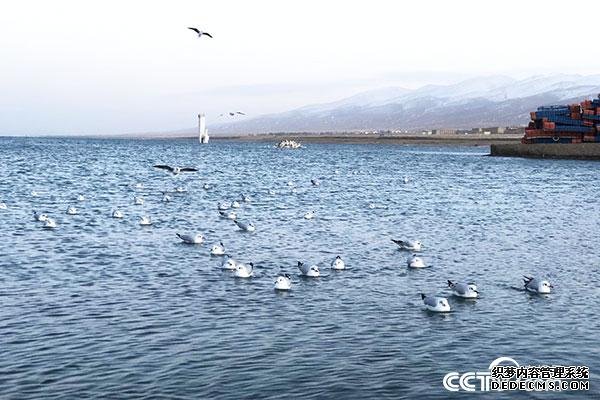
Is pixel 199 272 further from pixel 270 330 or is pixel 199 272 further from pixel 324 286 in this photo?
pixel 270 330

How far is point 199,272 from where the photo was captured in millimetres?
27656

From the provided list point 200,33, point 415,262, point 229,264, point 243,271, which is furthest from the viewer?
point 200,33

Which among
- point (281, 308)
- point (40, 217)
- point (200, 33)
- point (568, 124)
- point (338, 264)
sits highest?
point (200, 33)

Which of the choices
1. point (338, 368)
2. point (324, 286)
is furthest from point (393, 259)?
point (338, 368)

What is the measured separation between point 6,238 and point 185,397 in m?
23.2

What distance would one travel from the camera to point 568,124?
138m

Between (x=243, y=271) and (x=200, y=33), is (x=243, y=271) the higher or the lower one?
the lower one

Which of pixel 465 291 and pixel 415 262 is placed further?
pixel 415 262

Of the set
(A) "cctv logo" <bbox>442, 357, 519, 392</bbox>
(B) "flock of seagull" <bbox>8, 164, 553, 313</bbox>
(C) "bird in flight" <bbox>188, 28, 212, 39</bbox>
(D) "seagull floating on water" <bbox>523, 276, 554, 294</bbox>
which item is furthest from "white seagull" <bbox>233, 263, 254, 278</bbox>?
(C) "bird in flight" <bbox>188, 28, 212, 39</bbox>

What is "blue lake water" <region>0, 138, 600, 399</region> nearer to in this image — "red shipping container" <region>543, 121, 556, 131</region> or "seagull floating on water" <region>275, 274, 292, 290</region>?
"seagull floating on water" <region>275, 274, 292, 290</region>

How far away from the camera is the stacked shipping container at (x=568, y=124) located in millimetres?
135375

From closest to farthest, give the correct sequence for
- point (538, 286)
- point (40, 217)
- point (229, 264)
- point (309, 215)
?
1. point (538, 286)
2. point (229, 264)
3. point (40, 217)
4. point (309, 215)

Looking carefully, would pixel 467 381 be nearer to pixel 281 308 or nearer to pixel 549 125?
pixel 281 308

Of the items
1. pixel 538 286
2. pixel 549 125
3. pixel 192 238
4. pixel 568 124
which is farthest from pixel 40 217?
pixel 549 125
